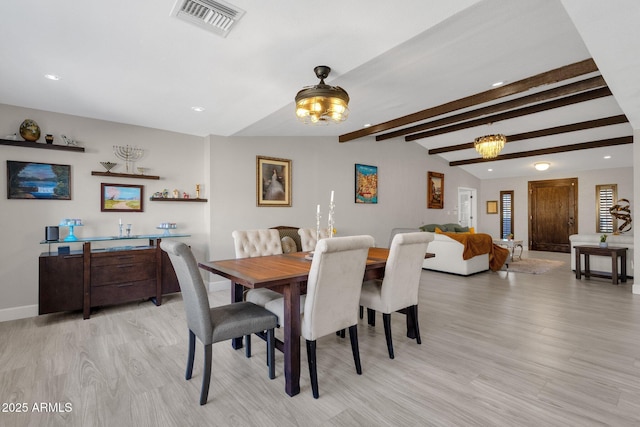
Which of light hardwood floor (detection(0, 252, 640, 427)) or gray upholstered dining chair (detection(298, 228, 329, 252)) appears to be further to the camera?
gray upholstered dining chair (detection(298, 228, 329, 252))

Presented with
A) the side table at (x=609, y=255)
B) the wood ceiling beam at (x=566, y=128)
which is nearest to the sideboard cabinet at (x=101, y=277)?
the side table at (x=609, y=255)

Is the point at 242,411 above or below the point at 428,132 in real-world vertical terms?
below

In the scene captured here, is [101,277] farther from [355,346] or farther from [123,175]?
[355,346]

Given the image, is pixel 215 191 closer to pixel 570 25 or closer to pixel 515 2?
pixel 515 2

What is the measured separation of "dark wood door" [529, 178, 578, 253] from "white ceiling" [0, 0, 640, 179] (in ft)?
18.3

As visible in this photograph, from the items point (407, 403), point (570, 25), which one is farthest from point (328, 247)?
point (570, 25)

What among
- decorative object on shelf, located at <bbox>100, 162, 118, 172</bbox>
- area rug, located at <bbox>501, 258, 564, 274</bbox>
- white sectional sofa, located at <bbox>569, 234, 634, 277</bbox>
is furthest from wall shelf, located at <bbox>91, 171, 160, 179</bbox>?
white sectional sofa, located at <bbox>569, 234, 634, 277</bbox>

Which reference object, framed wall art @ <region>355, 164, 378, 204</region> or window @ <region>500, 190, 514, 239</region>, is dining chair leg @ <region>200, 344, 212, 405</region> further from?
window @ <region>500, 190, 514, 239</region>

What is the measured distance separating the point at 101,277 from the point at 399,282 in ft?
11.1

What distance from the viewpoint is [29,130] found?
360cm

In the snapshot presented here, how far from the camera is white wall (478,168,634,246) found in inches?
322

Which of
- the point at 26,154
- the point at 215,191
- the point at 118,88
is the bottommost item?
the point at 215,191

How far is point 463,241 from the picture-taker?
5594 mm

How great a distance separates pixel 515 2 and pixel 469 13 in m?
0.30
